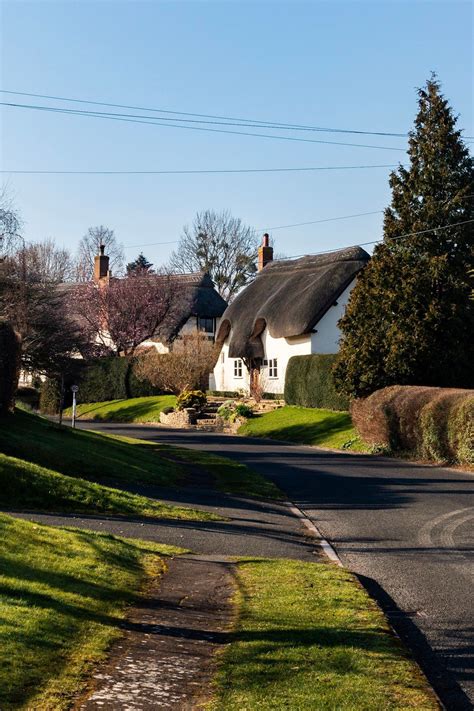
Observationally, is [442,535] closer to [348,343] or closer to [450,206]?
Answer: [348,343]

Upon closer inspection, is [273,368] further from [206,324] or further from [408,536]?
[408,536]

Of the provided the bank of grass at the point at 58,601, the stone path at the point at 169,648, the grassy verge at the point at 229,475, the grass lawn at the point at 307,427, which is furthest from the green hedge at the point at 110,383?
the stone path at the point at 169,648

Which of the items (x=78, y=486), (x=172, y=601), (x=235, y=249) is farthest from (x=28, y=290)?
(x=235, y=249)

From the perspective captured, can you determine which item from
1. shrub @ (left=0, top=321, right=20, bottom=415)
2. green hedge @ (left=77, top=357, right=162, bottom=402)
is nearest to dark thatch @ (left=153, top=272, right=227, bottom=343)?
green hedge @ (left=77, top=357, right=162, bottom=402)

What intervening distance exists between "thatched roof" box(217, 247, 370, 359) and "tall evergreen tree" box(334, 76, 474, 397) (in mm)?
12967

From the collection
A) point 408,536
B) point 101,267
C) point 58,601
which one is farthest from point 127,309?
point 58,601

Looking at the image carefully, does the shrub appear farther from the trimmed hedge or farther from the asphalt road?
the trimmed hedge

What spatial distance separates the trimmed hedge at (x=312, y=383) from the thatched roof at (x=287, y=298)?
120 inches

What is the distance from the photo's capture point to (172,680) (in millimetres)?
6156

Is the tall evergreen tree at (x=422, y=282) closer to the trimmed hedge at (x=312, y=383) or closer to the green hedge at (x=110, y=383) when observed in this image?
the trimmed hedge at (x=312, y=383)

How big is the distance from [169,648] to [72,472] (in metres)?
12.9

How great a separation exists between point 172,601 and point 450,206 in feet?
97.2

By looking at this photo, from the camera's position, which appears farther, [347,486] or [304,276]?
[304,276]

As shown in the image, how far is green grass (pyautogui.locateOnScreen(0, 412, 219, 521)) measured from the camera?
15195 mm
